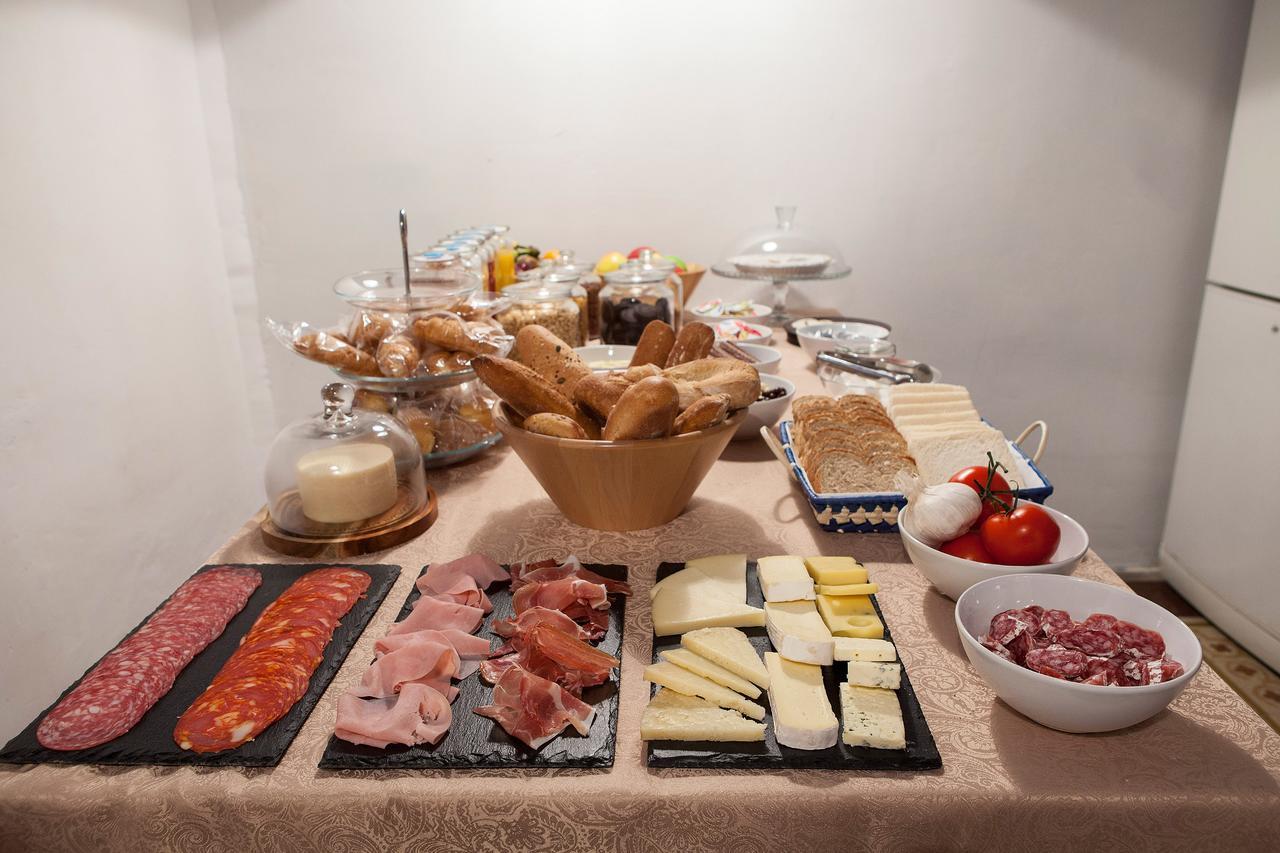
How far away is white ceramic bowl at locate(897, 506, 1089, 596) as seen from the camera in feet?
3.00

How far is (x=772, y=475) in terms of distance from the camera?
4.66ft

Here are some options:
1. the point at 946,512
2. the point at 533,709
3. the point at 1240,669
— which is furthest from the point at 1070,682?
the point at 1240,669

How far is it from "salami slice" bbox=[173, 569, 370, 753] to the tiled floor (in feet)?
7.65

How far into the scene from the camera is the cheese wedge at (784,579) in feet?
3.08

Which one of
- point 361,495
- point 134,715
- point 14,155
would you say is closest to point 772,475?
point 361,495

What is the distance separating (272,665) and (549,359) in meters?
0.54

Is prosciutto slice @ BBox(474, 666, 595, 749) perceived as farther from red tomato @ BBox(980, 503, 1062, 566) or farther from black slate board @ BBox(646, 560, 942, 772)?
red tomato @ BBox(980, 503, 1062, 566)

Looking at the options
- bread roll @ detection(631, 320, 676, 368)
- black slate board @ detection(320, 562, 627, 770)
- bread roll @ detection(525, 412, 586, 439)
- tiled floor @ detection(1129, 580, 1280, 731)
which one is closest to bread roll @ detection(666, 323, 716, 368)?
bread roll @ detection(631, 320, 676, 368)

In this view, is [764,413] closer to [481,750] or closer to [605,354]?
[605,354]

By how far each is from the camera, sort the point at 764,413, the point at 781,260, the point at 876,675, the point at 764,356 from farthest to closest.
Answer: the point at 781,260 < the point at 764,356 < the point at 764,413 < the point at 876,675

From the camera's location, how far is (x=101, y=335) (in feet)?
7.59

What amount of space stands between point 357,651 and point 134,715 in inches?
8.4

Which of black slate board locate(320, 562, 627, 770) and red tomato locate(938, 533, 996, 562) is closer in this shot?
black slate board locate(320, 562, 627, 770)

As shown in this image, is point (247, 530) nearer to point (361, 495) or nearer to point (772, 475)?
point (361, 495)
